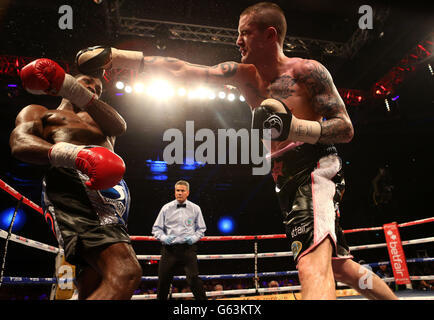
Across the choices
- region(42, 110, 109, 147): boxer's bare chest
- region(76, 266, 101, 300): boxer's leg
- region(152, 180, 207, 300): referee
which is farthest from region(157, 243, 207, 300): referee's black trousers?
region(42, 110, 109, 147): boxer's bare chest

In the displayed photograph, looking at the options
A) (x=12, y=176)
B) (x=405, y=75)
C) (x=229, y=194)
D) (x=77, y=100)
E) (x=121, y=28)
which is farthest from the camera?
(x=229, y=194)

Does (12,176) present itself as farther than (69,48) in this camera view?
Yes

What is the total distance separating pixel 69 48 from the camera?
221 inches

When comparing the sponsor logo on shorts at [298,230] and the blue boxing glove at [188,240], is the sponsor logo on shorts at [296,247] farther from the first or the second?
the blue boxing glove at [188,240]

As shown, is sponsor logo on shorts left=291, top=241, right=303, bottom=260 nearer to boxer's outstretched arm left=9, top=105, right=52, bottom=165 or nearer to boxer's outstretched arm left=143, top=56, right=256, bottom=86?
boxer's outstretched arm left=143, top=56, right=256, bottom=86

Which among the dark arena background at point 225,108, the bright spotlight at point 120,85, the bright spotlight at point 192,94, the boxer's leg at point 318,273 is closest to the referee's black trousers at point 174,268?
the dark arena background at point 225,108

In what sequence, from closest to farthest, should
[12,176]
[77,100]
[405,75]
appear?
[77,100]
[405,75]
[12,176]

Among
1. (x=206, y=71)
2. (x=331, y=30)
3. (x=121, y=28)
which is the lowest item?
(x=206, y=71)

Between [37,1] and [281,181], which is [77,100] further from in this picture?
[37,1]

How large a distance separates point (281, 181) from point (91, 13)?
4.91m

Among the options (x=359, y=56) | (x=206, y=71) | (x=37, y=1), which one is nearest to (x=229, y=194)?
(x=359, y=56)

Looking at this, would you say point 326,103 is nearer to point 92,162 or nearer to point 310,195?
point 310,195

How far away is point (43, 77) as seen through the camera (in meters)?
1.29

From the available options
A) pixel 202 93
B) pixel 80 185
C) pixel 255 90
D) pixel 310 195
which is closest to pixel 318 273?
pixel 310 195
